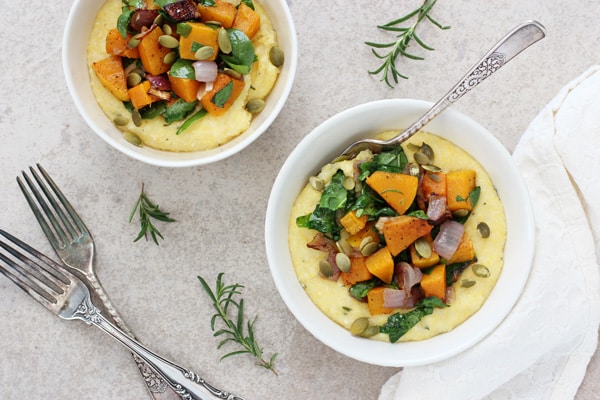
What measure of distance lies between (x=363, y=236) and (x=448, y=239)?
1.09 feet

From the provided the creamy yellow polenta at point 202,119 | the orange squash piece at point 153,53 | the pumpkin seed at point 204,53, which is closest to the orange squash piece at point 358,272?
the creamy yellow polenta at point 202,119

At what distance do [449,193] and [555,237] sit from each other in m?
0.70

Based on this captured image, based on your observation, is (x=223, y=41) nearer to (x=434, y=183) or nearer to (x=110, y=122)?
(x=110, y=122)

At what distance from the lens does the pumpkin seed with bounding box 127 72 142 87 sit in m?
2.63

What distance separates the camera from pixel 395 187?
96.1 inches

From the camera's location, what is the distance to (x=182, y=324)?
3074mm

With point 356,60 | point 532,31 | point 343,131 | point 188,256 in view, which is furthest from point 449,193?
point 188,256

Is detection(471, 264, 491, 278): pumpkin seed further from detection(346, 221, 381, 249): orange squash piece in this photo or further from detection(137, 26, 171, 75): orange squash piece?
detection(137, 26, 171, 75): orange squash piece

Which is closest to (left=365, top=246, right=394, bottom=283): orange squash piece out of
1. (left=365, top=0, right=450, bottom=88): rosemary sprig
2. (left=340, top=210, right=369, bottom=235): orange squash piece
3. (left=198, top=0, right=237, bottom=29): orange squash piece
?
(left=340, top=210, right=369, bottom=235): orange squash piece

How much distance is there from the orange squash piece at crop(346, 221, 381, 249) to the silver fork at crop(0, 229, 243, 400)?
105 cm

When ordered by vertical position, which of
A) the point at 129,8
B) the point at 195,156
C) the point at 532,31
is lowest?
the point at 195,156

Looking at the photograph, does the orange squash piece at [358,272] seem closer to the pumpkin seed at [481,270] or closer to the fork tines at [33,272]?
the pumpkin seed at [481,270]

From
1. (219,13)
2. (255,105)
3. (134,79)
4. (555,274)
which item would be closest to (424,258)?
(555,274)

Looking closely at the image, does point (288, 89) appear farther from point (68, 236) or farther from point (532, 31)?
point (68, 236)
